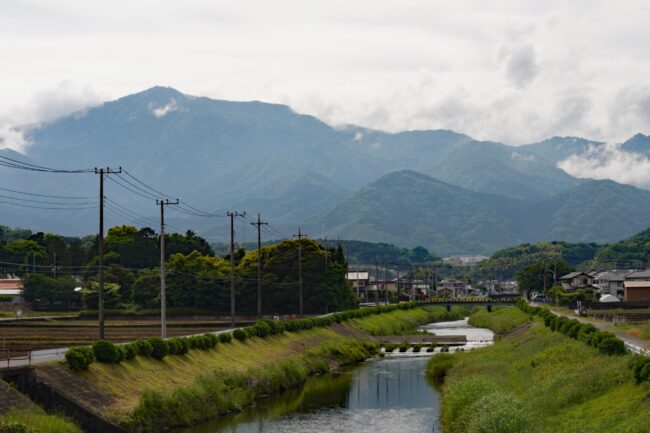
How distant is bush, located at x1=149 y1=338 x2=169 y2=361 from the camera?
6288 cm

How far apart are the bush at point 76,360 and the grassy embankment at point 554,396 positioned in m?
20.6

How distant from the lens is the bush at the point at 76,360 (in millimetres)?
52344

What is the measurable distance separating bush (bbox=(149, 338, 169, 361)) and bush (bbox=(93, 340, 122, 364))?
18.9ft

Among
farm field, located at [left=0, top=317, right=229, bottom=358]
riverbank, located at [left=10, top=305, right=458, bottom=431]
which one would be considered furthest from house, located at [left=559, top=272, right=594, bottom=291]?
riverbank, located at [left=10, top=305, right=458, bottom=431]

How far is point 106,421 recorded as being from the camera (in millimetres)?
47906

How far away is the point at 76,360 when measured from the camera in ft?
172

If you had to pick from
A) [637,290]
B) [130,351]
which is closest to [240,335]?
[130,351]

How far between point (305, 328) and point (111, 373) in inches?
1861

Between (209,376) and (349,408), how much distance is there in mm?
10018

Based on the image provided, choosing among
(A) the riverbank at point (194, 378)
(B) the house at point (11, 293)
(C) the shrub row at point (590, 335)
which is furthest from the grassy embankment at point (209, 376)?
(B) the house at point (11, 293)

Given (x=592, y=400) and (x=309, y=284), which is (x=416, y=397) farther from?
(x=309, y=284)

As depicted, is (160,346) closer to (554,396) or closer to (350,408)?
(350,408)

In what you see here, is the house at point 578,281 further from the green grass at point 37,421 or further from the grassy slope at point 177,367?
the green grass at point 37,421

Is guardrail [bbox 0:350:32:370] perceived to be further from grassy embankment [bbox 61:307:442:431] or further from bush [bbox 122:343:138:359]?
bush [bbox 122:343:138:359]
